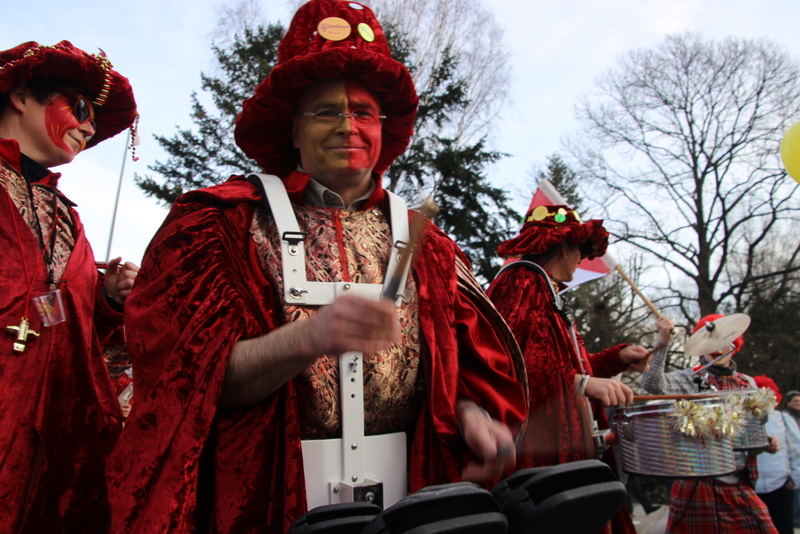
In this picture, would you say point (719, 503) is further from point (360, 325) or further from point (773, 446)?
point (360, 325)

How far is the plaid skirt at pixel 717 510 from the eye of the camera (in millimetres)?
4996

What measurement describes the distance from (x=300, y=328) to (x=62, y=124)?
1.69m

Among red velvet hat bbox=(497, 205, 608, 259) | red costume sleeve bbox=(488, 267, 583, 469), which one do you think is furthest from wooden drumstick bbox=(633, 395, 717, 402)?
red velvet hat bbox=(497, 205, 608, 259)

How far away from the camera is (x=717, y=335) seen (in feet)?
17.6

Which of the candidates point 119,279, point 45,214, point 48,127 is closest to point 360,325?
point 119,279

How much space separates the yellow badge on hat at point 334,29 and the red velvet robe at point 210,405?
0.58 m

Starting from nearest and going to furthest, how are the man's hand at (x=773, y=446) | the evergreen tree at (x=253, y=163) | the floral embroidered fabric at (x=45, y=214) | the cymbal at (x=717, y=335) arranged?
the floral embroidered fabric at (x=45, y=214), the cymbal at (x=717, y=335), the man's hand at (x=773, y=446), the evergreen tree at (x=253, y=163)

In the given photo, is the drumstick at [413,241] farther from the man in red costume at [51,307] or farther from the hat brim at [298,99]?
the man in red costume at [51,307]

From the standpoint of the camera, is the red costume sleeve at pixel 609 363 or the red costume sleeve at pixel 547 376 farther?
the red costume sleeve at pixel 609 363

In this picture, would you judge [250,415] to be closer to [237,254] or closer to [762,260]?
[237,254]

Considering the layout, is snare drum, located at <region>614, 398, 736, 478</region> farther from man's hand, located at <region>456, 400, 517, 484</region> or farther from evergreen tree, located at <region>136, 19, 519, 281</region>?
evergreen tree, located at <region>136, 19, 519, 281</region>

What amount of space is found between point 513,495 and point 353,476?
1.79ft

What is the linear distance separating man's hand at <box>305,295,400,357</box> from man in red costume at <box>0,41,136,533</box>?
1.28 m

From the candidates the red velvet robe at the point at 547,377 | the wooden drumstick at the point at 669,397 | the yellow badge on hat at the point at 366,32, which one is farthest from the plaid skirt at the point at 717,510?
the yellow badge on hat at the point at 366,32
